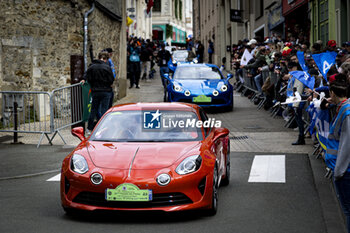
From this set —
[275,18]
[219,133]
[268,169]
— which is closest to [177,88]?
[268,169]

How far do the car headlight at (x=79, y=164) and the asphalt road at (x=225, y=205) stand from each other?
54cm

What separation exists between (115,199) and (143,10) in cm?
5521

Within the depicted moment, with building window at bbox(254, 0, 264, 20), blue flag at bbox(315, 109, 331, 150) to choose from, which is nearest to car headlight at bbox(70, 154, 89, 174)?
blue flag at bbox(315, 109, 331, 150)

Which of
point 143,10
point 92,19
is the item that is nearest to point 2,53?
point 92,19

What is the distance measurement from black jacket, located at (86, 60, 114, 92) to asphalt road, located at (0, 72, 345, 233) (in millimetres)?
2885

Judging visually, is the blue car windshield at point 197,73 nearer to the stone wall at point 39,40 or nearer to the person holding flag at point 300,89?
the stone wall at point 39,40

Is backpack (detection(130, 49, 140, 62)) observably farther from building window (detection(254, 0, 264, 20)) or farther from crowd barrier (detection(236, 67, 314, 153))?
building window (detection(254, 0, 264, 20))

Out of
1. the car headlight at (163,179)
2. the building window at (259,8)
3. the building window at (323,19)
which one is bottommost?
the car headlight at (163,179)

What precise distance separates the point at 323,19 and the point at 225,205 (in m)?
14.5

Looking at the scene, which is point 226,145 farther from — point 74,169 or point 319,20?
point 319,20

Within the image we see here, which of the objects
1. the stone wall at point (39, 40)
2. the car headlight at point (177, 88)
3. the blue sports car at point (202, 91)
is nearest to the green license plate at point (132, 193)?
the stone wall at point (39, 40)

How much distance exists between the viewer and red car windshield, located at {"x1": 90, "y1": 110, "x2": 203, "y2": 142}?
7566mm

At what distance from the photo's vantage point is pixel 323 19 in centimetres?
2061

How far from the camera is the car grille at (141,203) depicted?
21.3ft
